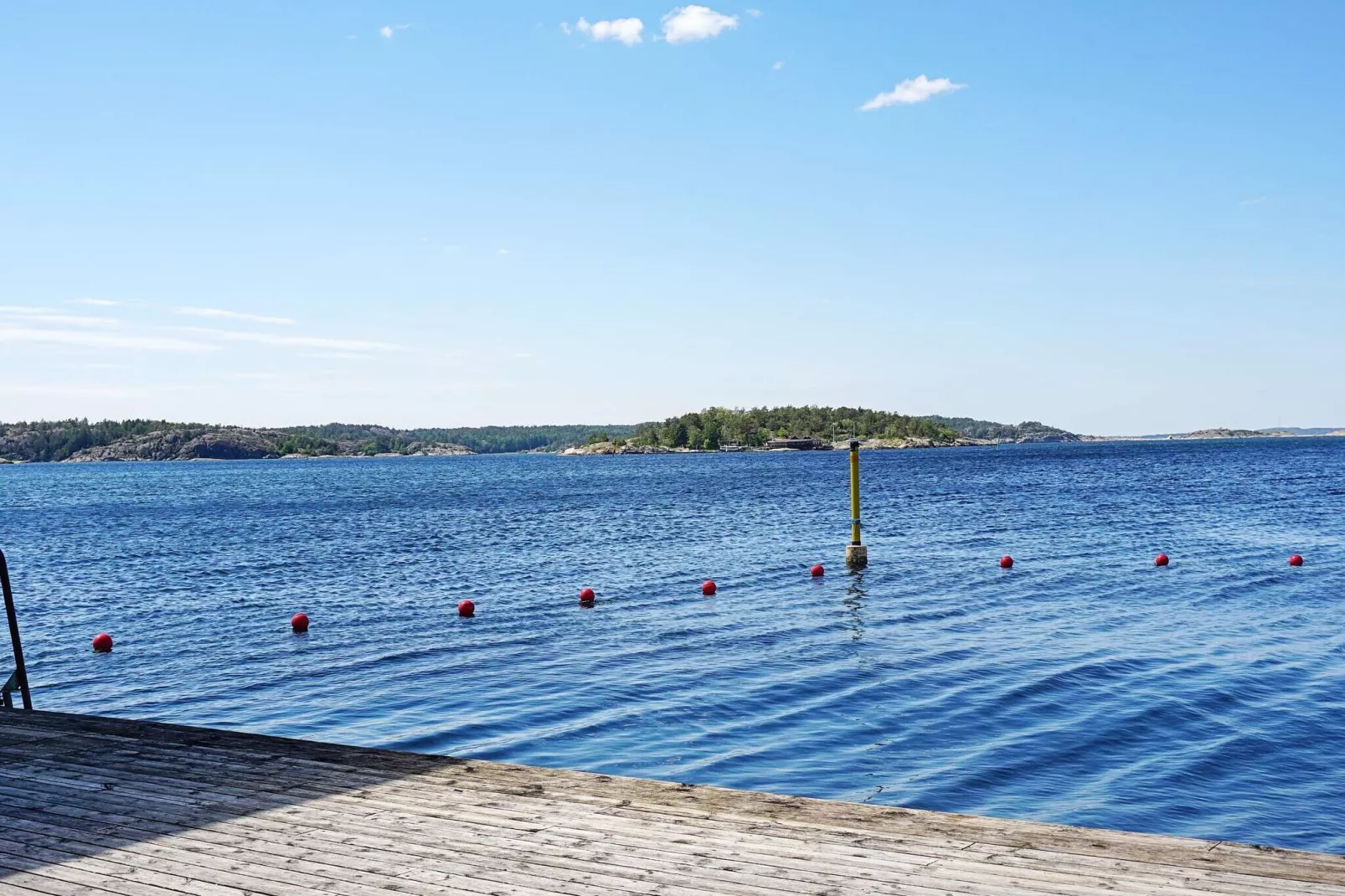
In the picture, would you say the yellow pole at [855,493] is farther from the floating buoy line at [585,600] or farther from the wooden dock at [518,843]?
the wooden dock at [518,843]

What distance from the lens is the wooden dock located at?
20.8 ft

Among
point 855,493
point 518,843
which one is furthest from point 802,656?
point 855,493

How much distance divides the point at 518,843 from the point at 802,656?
1376 cm

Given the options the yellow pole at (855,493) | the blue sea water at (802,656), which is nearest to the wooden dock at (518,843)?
the blue sea water at (802,656)

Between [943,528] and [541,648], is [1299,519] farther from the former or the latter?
[541,648]

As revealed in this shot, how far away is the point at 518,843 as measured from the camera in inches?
282

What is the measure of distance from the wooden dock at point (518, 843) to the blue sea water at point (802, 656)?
475cm

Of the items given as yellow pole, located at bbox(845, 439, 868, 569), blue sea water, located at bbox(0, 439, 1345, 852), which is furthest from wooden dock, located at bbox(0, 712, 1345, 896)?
yellow pole, located at bbox(845, 439, 868, 569)

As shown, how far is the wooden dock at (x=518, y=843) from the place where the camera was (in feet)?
20.8

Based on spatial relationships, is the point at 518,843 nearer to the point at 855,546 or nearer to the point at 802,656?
the point at 802,656

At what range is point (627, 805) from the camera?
7949 mm

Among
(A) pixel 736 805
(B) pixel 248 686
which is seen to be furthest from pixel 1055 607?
(A) pixel 736 805

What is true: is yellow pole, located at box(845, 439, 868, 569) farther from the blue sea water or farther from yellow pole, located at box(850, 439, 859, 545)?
the blue sea water

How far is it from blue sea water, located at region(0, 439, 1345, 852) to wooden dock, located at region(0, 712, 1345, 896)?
187 inches
